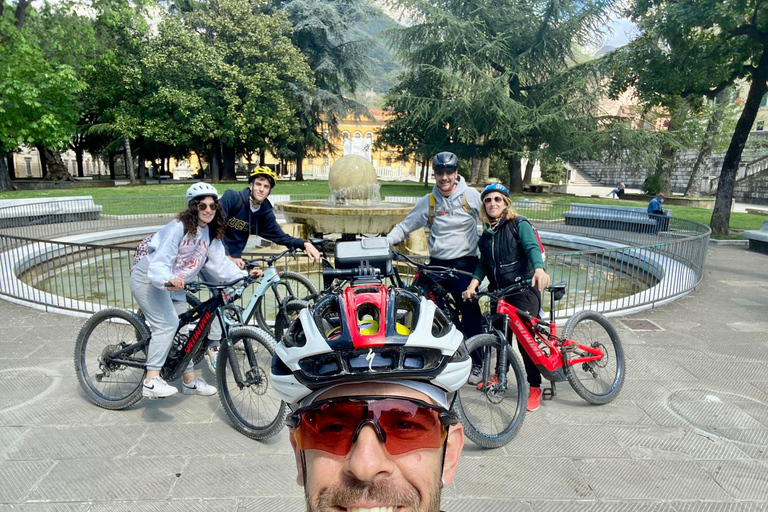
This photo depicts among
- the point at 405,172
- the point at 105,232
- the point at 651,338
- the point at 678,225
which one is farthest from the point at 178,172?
the point at 651,338

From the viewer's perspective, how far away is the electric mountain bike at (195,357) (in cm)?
425

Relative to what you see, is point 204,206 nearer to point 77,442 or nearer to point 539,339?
point 77,442

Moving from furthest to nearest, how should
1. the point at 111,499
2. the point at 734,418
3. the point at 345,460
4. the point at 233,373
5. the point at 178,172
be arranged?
the point at 178,172 → the point at 734,418 → the point at 233,373 → the point at 111,499 → the point at 345,460

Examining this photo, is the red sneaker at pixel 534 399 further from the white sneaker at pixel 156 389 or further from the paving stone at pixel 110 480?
the white sneaker at pixel 156 389

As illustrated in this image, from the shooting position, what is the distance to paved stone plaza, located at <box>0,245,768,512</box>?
3426 millimetres

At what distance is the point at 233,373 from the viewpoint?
4.28m

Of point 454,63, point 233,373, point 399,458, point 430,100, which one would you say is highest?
point 454,63

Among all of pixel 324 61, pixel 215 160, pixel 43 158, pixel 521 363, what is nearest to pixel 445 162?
pixel 521 363

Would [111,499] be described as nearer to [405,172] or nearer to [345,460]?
[345,460]

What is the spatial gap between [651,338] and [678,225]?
1007 centimetres

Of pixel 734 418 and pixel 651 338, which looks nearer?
pixel 734 418

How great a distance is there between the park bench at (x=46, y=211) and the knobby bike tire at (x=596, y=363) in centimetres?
1754

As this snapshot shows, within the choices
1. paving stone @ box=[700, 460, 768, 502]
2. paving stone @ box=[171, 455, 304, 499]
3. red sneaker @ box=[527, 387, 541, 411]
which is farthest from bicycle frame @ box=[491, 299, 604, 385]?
paving stone @ box=[171, 455, 304, 499]

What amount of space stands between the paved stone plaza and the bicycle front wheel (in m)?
0.13
